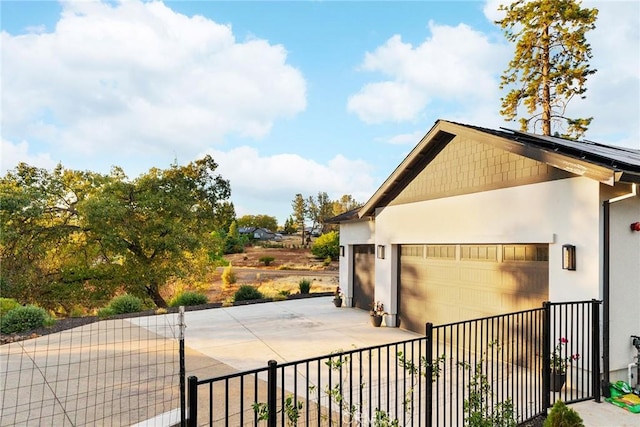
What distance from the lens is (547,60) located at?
1633cm

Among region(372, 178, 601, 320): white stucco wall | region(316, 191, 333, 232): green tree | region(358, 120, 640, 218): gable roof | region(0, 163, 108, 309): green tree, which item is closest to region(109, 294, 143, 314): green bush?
region(0, 163, 108, 309): green tree

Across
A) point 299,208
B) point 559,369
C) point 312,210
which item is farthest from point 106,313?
point 299,208

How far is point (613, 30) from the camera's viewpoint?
45.8 feet

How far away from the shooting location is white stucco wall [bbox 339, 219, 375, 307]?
11.8 meters

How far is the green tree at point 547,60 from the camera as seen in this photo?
49.8ft

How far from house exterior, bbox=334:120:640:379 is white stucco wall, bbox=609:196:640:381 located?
15mm

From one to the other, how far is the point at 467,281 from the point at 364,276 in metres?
4.86

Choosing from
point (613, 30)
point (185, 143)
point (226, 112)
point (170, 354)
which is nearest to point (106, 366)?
point (170, 354)

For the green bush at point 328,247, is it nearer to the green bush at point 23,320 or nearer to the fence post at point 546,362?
the green bush at point 23,320

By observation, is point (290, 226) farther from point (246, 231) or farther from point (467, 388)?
point (467, 388)

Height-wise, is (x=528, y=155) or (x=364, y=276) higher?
(x=528, y=155)

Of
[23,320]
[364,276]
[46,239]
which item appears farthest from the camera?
[46,239]

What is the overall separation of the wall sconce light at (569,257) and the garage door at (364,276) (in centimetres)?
626

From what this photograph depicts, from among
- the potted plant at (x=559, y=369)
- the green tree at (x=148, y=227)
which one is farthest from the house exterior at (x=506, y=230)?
the green tree at (x=148, y=227)
